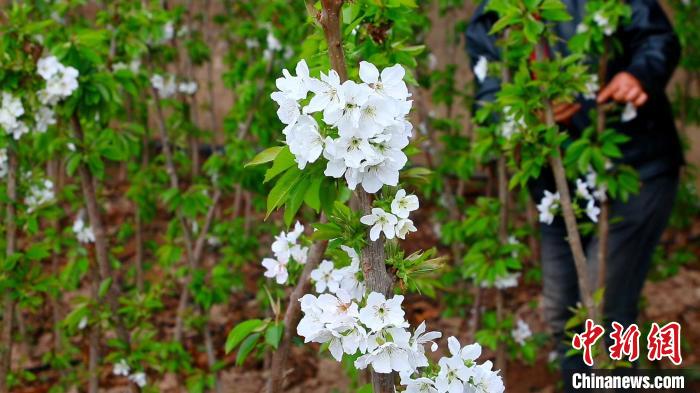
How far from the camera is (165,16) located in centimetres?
339

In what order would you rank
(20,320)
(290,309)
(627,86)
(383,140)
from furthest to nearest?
(20,320), (627,86), (290,309), (383,140)

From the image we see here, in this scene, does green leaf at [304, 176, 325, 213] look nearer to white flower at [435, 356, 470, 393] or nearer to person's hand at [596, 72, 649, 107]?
white flower at [435, 356, 470, 393]

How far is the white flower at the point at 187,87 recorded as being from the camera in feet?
13.8

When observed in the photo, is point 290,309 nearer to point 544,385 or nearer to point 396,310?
point 396,310

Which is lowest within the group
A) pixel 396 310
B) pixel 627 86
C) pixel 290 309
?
pixel 396 310

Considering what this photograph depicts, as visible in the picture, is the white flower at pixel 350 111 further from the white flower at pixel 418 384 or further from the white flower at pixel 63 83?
the white flower at pixel 63 83

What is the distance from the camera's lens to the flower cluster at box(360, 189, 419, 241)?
1436mm

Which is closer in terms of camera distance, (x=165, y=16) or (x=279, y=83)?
(x=279, y=83)

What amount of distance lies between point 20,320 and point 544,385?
262 centimetres

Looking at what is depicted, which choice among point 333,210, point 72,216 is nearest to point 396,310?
point 333,210

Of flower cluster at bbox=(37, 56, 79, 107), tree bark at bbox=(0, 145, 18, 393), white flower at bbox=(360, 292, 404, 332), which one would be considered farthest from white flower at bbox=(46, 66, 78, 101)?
white flower at bbox=(360, 292, 404, 332)

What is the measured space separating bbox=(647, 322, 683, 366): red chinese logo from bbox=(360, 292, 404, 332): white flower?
5.55 feet

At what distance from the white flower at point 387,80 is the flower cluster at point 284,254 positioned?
2.40 ft

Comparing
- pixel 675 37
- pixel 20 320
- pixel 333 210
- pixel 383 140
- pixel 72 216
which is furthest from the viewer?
pixel 72 216
